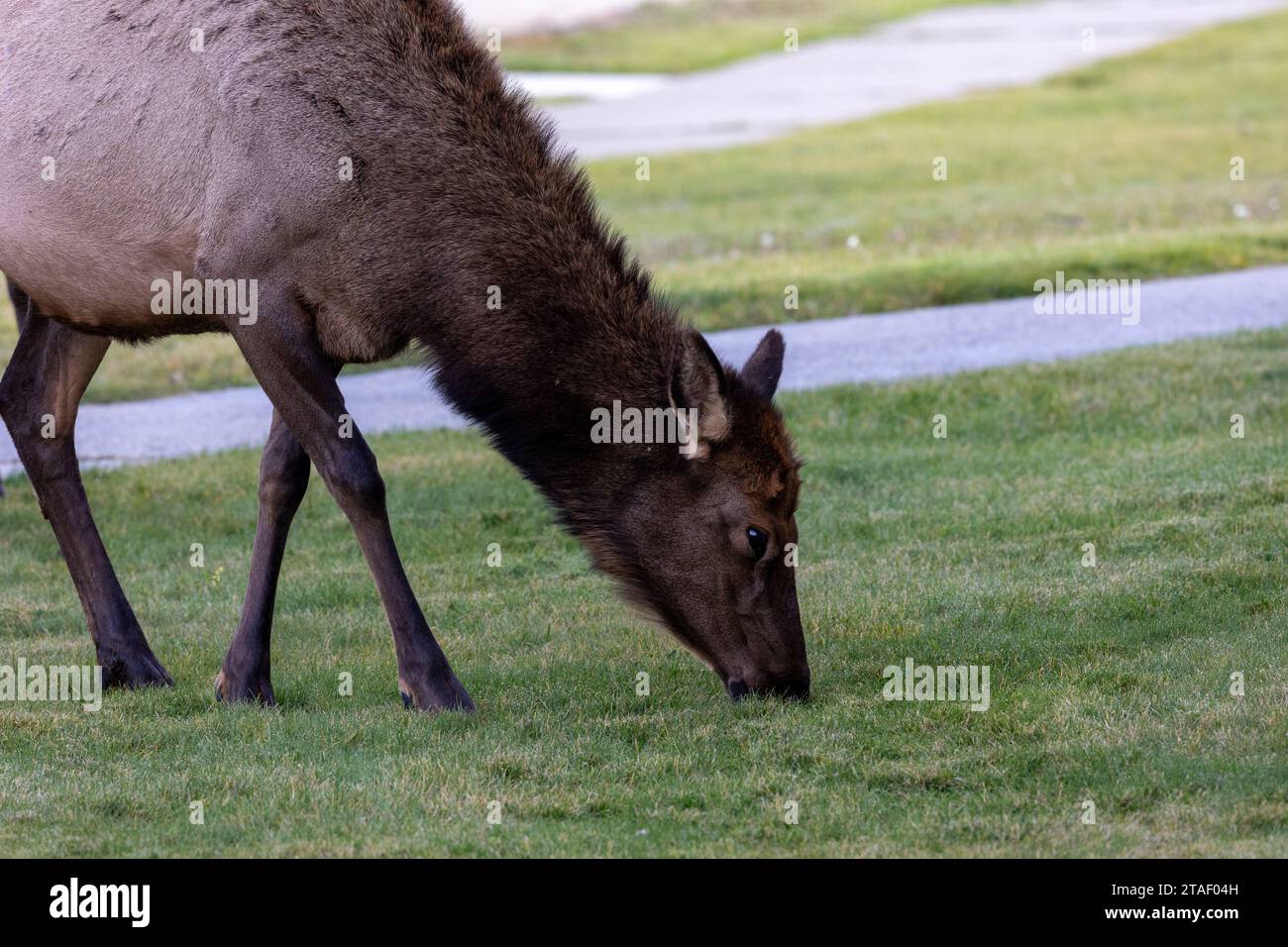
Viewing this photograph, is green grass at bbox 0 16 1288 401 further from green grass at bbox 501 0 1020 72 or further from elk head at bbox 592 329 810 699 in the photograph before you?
green grass at bbox 501 0 1020 72

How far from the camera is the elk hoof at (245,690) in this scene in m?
7.33

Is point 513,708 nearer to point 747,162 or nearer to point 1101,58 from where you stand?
point 747,162

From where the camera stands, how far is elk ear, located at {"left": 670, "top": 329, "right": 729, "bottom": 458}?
6.40 metres

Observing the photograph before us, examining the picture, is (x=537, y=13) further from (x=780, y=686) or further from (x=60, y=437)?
(x=780, y=686)

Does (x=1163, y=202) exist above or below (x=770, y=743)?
above

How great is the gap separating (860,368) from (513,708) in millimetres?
6822

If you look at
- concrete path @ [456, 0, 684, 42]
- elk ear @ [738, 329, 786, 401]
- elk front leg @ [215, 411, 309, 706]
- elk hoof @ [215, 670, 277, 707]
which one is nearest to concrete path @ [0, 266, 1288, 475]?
elk front leg @ [215, 411, 309, 706]

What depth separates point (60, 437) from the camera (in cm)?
804

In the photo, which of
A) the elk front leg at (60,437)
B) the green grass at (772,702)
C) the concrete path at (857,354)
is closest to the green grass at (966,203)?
the concrete path at (857,354)

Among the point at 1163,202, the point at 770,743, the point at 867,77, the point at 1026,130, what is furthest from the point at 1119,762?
the point at 867,77

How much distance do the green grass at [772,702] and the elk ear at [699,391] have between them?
1004 mm

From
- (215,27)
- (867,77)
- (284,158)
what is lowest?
(284,158)

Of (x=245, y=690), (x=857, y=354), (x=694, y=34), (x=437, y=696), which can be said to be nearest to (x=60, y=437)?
(x=245, y=690)

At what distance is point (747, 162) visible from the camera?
25.0 m
